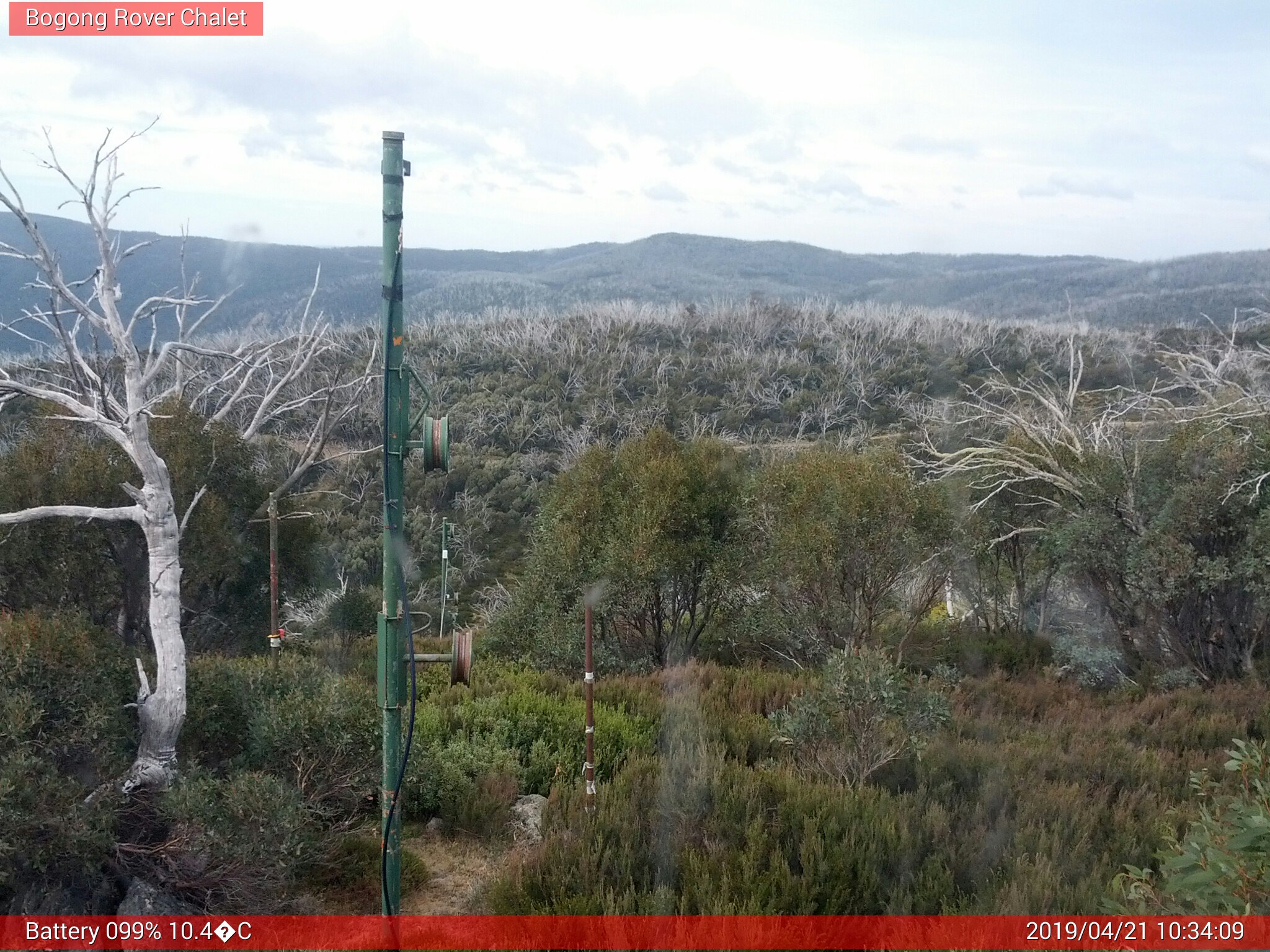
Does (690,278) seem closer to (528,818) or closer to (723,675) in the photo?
(723,675)

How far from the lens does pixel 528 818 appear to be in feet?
22.8

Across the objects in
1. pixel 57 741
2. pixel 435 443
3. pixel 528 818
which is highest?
pixel 435 443

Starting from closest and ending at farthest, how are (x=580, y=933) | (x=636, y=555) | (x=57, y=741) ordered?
(x=580, y=933) → (x=57, y=741) → (x=636, y=555)

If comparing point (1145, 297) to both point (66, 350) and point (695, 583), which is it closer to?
point (695, 583)

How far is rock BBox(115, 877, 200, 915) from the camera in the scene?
5012mm

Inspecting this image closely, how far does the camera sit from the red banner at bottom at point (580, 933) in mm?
4473

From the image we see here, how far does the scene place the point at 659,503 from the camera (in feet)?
41.9

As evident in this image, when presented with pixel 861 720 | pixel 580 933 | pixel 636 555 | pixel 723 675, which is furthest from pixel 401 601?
pixel 636 555

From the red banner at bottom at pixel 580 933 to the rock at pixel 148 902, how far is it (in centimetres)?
6

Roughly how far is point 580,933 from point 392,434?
8.90ft

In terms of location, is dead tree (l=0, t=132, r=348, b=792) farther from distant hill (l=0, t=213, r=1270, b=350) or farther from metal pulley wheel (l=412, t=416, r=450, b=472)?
metal pulley wheel (l=412, t=416, r=450, b=472)

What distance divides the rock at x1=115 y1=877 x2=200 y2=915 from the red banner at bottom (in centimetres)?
6

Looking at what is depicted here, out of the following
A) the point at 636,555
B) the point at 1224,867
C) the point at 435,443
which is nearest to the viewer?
the point at 1224,867

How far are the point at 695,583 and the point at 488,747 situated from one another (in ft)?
18.9
